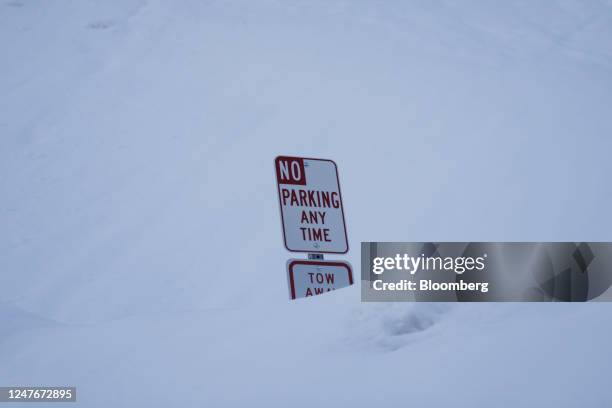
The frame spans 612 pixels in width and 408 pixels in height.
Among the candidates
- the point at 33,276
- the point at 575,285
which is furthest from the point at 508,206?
the point at 33,276

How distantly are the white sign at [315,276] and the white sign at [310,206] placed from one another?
80mm

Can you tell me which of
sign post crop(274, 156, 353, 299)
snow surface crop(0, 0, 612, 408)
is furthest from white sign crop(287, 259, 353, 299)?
snow surface crop(0, 0, 612, 408)

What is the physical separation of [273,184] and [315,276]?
14.7 ft

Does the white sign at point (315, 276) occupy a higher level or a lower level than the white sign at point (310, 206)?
lower

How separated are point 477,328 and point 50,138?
307 inches

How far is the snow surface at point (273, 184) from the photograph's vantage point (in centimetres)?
352

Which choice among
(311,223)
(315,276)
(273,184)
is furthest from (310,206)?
(273,184)

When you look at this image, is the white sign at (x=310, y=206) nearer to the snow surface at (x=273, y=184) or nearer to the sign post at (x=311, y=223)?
the sign post at (x=311, y=223)

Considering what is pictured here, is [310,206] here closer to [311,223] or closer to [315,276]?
[311,223]

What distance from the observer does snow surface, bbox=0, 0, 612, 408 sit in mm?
3523

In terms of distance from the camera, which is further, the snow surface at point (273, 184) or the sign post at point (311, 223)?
the sign post at point (311, 223)

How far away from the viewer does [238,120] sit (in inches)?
423

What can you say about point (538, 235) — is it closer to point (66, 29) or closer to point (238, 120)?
point (238, 120)

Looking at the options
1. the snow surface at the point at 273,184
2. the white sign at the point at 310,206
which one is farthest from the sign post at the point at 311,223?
the snow surface at the point at 273,184
